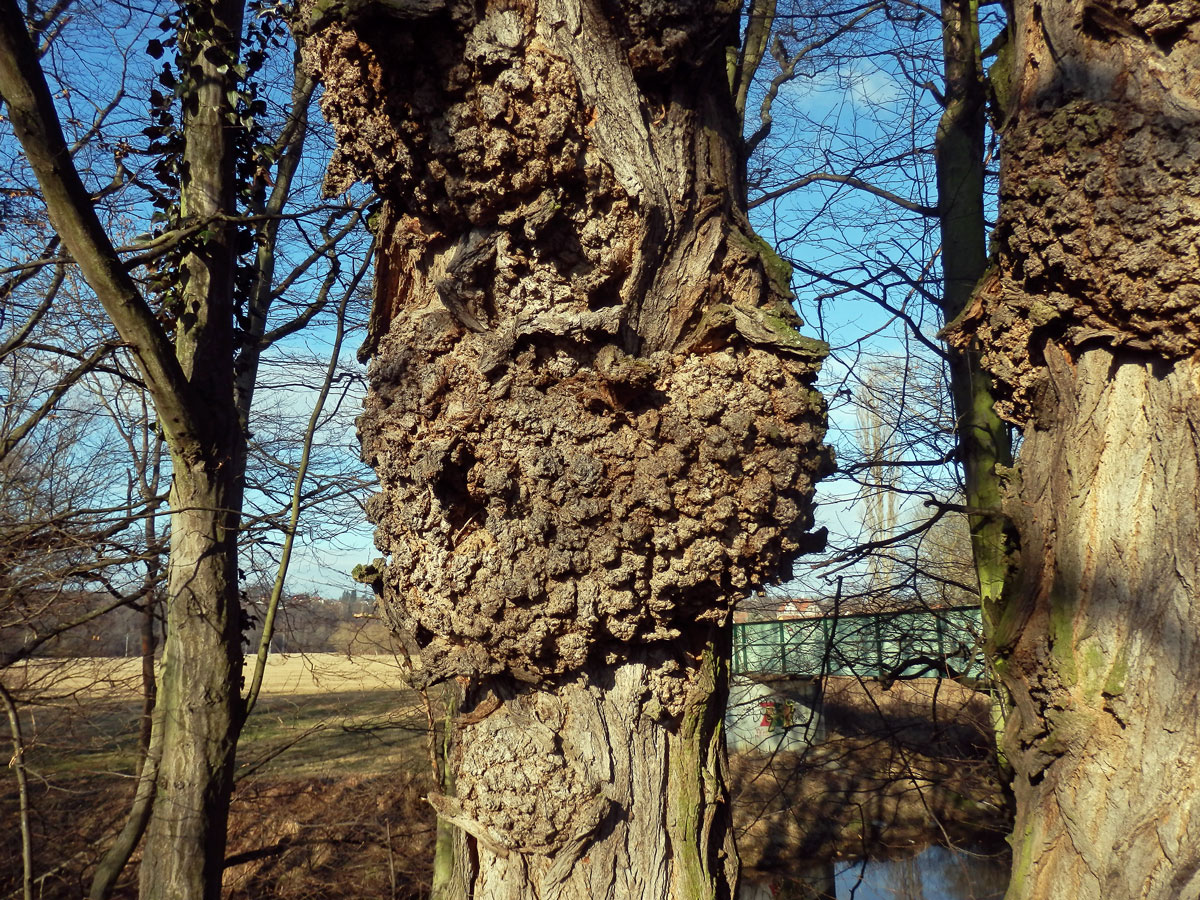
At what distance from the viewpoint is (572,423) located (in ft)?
5.88

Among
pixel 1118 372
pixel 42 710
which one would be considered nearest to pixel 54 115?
pixel 1118 372

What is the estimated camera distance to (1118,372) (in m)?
1.92

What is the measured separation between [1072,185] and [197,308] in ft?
12.0

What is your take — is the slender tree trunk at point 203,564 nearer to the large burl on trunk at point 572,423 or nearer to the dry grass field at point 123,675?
the dry grass field at point 123,675

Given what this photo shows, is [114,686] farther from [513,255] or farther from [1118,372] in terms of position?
[1118,372]

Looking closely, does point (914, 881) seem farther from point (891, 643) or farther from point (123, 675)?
point (123, 675)

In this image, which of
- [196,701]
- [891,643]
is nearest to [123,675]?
[196,701]

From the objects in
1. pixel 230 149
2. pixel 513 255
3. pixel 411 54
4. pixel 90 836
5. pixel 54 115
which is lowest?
pixel 90 836

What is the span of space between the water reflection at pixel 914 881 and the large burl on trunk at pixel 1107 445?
254 inches

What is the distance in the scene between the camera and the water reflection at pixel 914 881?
7715 millimetres

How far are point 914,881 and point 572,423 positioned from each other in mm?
8153

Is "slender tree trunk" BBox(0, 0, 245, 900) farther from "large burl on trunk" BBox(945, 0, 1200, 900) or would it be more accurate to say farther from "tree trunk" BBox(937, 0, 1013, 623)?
"tree trunk" BBox(937, 0, 1013, 623)

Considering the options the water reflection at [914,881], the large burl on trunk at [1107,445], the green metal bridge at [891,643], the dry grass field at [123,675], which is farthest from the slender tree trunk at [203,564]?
the water reflection at [914,881]

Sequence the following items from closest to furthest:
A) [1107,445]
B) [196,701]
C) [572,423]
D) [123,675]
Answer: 1. [572,423]
2. [1107,445]
3. [196,701]
4. [123,675]
